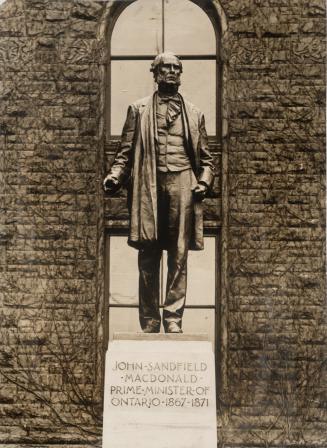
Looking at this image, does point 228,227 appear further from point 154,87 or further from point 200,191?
point 200,191

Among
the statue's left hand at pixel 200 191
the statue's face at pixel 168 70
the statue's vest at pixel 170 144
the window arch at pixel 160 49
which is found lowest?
the statue's left hand at pixel 200 191

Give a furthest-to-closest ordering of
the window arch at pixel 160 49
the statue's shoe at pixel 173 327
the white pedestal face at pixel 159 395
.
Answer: the window arch at pixel 160 49, the statue's shoe at pixel 173 327, the white pedestal face at pixel 159 395

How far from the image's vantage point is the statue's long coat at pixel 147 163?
→ 25.6 ft

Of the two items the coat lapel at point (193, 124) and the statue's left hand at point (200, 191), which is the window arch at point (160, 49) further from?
the statue's left hand at point (200, 191)

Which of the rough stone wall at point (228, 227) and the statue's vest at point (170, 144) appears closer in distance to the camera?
the statue's vest at point (170, 144)

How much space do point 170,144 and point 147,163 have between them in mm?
247

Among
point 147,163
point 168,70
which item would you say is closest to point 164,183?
point 147,163

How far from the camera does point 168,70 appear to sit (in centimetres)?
791

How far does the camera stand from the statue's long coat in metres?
7.80

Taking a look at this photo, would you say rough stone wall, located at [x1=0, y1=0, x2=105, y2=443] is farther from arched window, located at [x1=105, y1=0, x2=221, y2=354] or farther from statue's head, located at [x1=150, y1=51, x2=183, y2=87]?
statue's head, located at [x1=150, y1=51, x2=183, y2=87]

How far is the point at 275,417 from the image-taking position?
10453 mm

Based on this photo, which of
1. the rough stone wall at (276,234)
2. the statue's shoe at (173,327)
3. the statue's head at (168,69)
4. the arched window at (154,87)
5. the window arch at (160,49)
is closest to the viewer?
the statue's shoe at (173,327)

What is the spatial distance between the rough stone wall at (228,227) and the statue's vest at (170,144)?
8.69 feet

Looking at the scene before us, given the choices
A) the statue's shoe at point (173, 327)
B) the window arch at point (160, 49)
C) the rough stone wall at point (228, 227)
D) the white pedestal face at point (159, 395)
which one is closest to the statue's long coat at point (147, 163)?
the statue's shoe at point (173, 327)
